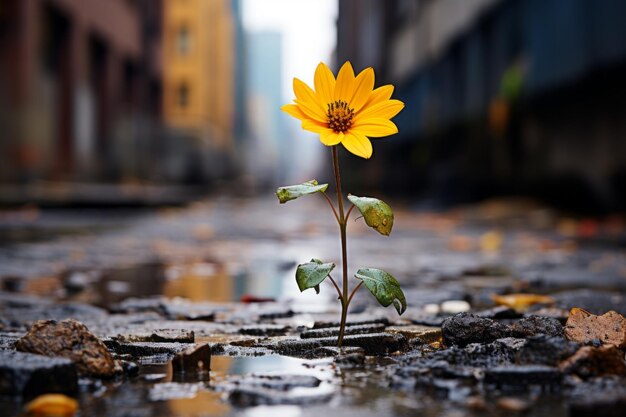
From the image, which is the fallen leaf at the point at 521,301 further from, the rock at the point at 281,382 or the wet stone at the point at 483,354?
the rock at the point at 281,382

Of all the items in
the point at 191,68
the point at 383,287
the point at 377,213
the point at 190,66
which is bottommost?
the point at 383,287

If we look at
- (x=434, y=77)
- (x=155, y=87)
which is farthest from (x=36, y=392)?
(x=155, y=87)

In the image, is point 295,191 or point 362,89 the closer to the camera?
point 295,191

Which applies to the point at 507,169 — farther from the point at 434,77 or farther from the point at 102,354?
the point at 102,354

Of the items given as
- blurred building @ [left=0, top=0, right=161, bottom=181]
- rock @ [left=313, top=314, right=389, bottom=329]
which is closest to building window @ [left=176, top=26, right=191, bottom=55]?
blurred building @ [left=0, top=0, right=161, bottom=181]

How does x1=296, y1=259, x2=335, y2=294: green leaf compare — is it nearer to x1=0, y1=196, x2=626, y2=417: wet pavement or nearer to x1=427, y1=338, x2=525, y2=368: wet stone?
x1=0, y1=196, x2=626, y2=417: wet pavement

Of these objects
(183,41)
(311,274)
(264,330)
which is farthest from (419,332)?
(183,41)

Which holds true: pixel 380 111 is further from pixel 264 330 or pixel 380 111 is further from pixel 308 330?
pixel 264 330
